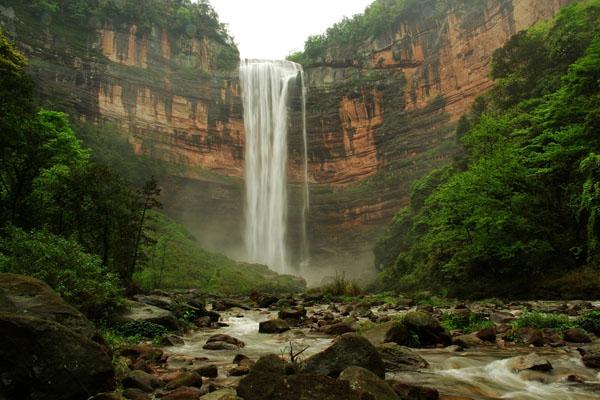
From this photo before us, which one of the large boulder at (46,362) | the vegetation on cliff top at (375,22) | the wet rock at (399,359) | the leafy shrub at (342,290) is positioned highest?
the vegetation on cliff top at (375,22)

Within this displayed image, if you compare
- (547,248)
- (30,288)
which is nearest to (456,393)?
(30,288)

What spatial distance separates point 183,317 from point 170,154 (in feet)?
159

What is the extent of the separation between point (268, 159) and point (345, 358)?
5543 cm

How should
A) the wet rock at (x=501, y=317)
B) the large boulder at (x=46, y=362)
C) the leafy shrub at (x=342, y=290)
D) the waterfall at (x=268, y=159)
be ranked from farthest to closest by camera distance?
the waterfall at (x=268, y=159) < the leafy shrub at (x=342, y=290) < the wet rock at (x=501, y=317) < the large boulder at (x=46, y=362)

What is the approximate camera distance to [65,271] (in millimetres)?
8422

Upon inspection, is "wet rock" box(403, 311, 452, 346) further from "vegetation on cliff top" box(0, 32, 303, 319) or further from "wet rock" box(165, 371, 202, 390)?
A: "vegetation on cliff top" box(0, 32, 303, 319)

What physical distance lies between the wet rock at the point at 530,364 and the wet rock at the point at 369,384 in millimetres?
2693

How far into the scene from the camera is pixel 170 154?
5653cm

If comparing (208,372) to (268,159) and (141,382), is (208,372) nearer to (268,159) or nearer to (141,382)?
(141,382)

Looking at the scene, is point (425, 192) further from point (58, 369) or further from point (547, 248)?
point (58, 369)

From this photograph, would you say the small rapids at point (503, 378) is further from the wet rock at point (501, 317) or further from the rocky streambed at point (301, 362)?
the wet rock at point (501, 317)

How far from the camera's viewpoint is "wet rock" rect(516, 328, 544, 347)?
698 cm

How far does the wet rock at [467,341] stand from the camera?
7.14 meters

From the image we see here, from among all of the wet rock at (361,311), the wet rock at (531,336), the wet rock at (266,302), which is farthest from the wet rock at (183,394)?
the wet rock at (266,302)
